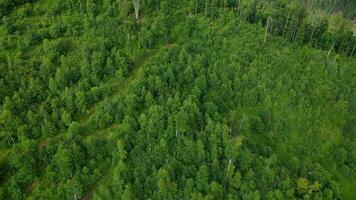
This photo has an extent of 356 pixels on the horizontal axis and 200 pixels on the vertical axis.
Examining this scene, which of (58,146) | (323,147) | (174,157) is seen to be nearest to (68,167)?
(58,146)

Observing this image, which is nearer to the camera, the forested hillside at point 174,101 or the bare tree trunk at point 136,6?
the forested hillside at point 174,101

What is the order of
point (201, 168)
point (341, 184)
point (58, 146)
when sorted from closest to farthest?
point (201, 168) → point (58, 146) → point (341, 184)

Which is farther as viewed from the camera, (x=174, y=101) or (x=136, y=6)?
(x=136, y=6)

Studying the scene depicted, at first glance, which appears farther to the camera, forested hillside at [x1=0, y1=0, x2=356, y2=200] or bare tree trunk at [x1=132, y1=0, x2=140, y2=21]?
bare tree trunk at [x1=132, y1=0, x2=140, y2=21]

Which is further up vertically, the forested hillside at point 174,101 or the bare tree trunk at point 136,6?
the bare tree trunk at point 136,6

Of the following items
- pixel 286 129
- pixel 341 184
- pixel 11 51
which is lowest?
pixel 341 184

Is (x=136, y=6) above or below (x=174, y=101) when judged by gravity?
above

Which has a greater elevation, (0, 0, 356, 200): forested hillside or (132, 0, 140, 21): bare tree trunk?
(132, 0, 140, 21): bare tree trunk

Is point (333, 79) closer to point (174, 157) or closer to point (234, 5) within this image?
point (234, 5)
